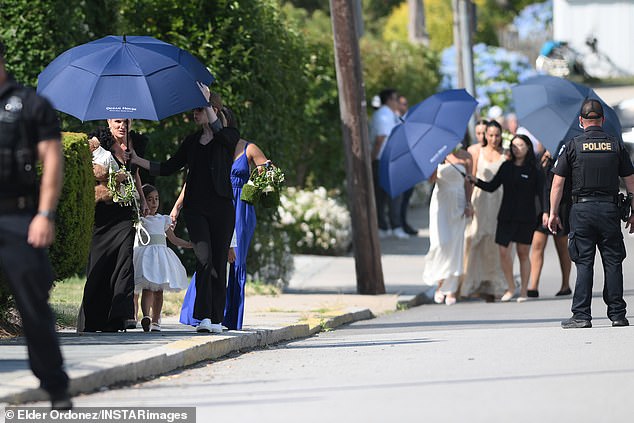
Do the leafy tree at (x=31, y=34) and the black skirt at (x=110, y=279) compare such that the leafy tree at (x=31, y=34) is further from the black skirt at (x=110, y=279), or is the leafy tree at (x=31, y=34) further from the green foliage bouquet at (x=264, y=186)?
the black skirt at (x=110, y=279)

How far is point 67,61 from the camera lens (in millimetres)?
11273

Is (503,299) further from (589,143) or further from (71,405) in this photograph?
(71,405)

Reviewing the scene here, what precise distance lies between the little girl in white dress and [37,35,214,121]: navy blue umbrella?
105cm

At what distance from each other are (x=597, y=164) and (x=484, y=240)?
5.12m

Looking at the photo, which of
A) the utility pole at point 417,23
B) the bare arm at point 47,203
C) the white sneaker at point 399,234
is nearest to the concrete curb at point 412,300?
the white sneaker at point 399,234

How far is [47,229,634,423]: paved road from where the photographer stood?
24.5 ft

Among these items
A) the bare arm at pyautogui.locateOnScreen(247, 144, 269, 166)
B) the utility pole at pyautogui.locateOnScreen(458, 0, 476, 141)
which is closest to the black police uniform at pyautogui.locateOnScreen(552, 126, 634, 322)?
the bare arm at pyautogui.locateOnScreen(247, 144, 269, 166)

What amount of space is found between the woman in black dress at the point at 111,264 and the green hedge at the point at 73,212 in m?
0.25

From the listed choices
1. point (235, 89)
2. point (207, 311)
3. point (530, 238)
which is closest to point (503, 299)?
point (530, 238)

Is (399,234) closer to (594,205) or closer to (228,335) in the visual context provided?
(594,205)

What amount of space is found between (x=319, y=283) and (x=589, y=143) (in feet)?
22.8

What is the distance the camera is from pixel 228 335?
1097cm

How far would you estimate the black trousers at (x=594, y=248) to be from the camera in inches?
470

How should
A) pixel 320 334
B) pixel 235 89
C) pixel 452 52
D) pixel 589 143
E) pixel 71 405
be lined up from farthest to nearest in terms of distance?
pixel 452 52, pixel 235 89, pixel 320 334, pixel 589 143, pixel 71 405
